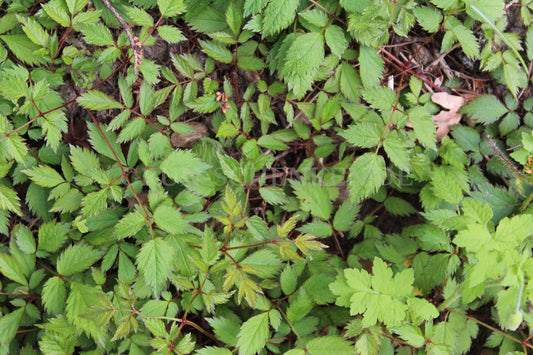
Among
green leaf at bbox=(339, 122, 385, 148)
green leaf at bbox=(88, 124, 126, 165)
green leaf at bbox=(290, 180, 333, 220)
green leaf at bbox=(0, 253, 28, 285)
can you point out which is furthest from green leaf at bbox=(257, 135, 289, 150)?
green leaf at bbox=(0, 253, 28, 285)

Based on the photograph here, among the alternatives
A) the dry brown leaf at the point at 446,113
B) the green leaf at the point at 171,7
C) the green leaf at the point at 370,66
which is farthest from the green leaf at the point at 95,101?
the dry brown leaf at the point at 446,113

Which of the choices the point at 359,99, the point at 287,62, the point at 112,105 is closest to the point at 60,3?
the point at 112,105

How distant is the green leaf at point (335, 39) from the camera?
1.90 meters

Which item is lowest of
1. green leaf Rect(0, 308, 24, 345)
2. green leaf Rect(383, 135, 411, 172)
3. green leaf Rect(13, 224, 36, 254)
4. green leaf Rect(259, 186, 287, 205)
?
green leaf Rect(0, 308, 24, 345)

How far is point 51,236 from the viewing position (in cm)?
189

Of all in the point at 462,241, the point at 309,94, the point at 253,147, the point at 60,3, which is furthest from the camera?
the point at 309,94

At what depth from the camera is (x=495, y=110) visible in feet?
7.15

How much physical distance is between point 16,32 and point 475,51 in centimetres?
251

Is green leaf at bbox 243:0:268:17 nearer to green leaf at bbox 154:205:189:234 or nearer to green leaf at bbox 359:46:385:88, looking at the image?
green leaf at bbox 359:46:385:88

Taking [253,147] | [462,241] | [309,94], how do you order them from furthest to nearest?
[309,94] < [253,147] < [462,241]

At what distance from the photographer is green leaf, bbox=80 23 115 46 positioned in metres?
1.85

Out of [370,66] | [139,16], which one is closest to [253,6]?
[139,16]

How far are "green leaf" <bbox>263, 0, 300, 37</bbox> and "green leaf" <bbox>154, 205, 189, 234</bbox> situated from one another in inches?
39.4

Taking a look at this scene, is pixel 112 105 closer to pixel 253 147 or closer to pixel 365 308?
pixel 253 147
